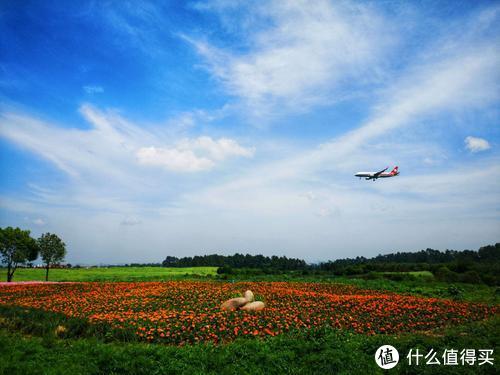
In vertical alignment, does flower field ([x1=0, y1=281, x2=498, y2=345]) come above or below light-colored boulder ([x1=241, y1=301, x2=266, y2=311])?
below

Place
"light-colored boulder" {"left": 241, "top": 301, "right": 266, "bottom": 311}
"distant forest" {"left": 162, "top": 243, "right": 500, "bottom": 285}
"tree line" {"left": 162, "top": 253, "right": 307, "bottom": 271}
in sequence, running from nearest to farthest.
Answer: "light-colored boulder" {"left": 241, "top": 301, "right": 266, "bottom": 311}, "distant forest" {"left": 162, "top": 243, "right": 500, "bottom": 285}, "tree line" {"left": 162, "top": 253, "right": 307, "bottom": 271}

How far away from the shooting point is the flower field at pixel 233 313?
1046 cm

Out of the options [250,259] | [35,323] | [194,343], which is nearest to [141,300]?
[35,323]

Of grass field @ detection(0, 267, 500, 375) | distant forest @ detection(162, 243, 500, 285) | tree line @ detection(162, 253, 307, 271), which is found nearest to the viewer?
grass field @ detection(0, 267, 500, 375)

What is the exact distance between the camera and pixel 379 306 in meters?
14.2

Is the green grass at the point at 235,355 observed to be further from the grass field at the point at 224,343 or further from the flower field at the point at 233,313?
the flower field at the point at 233,313

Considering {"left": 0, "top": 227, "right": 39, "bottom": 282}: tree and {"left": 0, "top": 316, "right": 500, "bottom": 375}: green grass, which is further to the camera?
{"left": 0, "top": 227, "right": 39, "bottom": 282}: tree

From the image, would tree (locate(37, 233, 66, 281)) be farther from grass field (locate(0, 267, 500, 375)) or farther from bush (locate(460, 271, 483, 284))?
bush (locate(460, 271, 483, 284))

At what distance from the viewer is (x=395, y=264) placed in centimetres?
5431

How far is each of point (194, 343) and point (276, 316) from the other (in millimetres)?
3700

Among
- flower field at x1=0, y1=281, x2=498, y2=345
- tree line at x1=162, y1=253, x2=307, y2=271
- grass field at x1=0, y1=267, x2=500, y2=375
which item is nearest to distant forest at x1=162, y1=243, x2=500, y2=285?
tree line at x1=162, y1=253, x2=307, y2=271

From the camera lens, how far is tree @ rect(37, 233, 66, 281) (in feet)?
127

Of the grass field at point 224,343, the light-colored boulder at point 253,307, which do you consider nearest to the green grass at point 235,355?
the grass field at point 224,343

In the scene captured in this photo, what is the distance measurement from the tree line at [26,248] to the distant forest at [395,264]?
21.7 m
